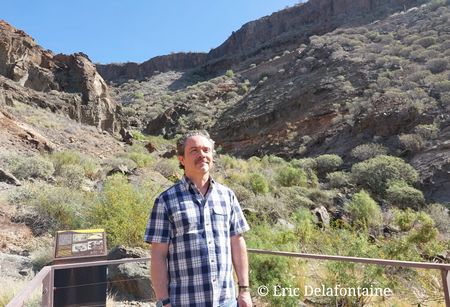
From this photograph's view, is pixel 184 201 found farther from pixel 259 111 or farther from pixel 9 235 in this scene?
pixel 259 111

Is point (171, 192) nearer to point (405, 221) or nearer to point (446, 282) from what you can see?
point (446, 282)

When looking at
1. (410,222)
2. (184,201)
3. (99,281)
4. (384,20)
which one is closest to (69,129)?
(410,222)

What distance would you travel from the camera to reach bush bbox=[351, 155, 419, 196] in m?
18.3

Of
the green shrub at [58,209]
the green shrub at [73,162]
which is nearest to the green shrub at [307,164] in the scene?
the green shrub at [73,162]

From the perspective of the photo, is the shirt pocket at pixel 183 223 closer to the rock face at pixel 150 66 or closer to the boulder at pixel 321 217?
the boulder at pixel 321 217

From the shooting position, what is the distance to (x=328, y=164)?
22562 millimetres

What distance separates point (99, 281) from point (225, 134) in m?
31.7

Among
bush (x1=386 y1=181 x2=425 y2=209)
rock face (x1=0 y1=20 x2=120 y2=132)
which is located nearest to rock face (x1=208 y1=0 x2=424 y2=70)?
rock face (x1=0 y1=20 x2=120 y2=132)

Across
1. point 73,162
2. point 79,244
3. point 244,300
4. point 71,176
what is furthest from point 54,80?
point 244,300

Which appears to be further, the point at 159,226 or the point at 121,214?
the point at 121,214

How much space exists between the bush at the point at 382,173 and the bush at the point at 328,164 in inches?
102

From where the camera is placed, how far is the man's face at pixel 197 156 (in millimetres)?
2615

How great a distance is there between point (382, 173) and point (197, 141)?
17.8 m

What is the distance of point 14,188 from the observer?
11211 millimetres
